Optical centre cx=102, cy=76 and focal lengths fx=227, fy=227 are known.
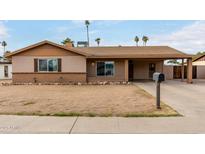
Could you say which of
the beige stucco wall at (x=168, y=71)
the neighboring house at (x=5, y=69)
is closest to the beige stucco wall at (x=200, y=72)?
the beige stucco wall at (x=168, y=71)

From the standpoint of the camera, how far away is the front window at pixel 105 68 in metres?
22.7

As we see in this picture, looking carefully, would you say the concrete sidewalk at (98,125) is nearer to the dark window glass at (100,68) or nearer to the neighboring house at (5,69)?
the dark window glass at (100,68)

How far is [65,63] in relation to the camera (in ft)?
69.6

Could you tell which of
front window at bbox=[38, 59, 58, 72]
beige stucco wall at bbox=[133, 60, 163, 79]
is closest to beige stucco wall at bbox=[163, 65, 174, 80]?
beige stucco wall at bbox=[133, 60, 163, 79]

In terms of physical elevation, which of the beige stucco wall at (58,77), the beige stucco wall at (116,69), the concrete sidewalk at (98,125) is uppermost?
the beige stucco wall at (116,69)

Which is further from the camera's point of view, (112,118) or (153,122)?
(112,118)

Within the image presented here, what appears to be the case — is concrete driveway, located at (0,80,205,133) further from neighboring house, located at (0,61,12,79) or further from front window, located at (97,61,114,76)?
neighboring house, located at (0,61,12,79)

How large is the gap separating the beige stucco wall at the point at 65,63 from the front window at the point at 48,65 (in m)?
0.68

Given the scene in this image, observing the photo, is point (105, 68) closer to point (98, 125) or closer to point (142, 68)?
point (142, 68)
